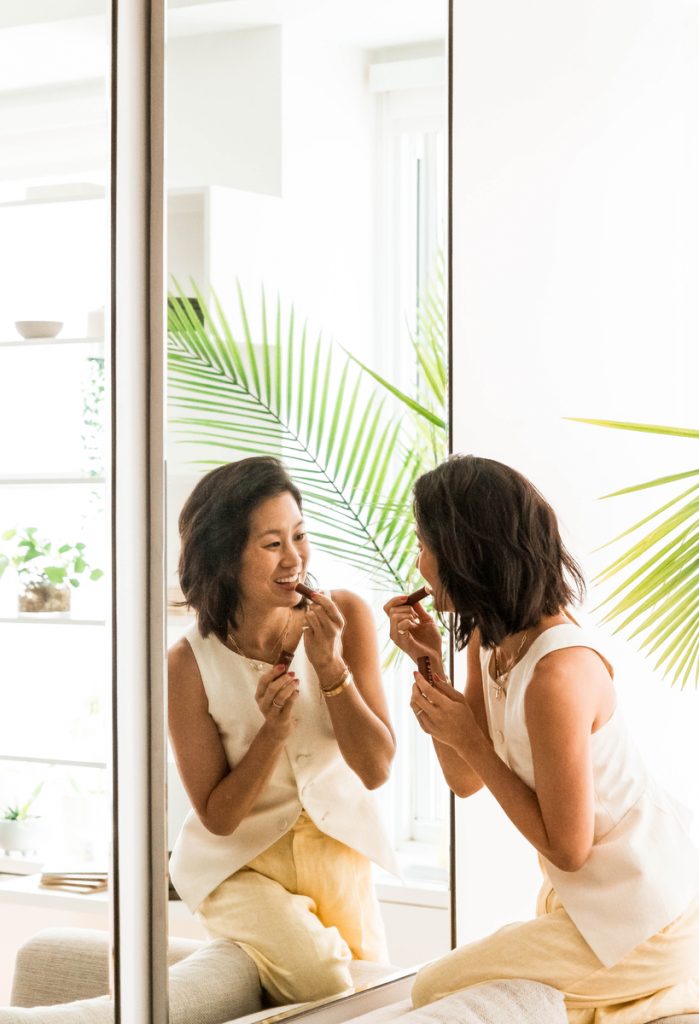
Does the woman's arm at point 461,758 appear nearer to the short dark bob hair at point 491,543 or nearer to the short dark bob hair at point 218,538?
the short dark bob hair at point 491,543

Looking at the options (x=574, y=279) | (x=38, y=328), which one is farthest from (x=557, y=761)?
(x=574, y=279)

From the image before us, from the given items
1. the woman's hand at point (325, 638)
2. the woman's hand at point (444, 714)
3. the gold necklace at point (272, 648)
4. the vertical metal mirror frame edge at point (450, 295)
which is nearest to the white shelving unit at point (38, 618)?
the gold necklace at point (272, 648)

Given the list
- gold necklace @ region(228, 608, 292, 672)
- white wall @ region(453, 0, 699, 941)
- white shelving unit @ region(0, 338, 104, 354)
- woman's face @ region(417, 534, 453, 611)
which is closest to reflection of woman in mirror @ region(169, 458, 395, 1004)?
gold necklace @ region(228, 608, 292, 672)

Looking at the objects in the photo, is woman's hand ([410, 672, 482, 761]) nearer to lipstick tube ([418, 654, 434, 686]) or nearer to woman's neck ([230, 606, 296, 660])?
lipstick tube ([418, 654, 434, 686])

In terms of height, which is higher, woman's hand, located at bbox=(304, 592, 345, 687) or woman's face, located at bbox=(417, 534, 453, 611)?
woman's face, located at bbox=(417, 534, 453, 611)

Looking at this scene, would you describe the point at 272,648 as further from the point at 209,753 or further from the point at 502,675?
the point at 502,675

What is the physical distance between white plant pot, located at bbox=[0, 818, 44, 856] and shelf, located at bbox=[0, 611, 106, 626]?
215 mm

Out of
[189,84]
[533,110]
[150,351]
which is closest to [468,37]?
[533,110]

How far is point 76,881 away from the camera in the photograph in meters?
1.46

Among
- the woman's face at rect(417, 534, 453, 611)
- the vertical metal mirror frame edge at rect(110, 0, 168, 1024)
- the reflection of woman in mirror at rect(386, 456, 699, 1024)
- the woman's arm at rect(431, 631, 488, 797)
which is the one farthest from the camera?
the woman's arm at rect(431, 631, 488, 797)

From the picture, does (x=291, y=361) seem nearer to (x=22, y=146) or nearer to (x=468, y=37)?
(x=22, y=146)

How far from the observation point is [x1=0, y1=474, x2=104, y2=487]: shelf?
1389 millimetres

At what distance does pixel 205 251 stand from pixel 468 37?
829 mm

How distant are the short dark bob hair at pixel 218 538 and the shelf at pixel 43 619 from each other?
0.17 m
